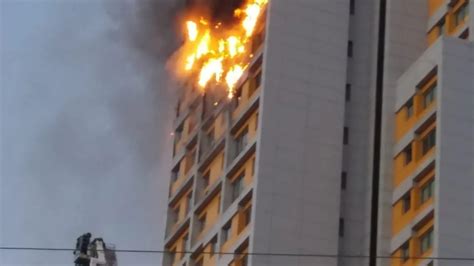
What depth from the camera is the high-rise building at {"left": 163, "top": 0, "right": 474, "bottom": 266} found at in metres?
58.4

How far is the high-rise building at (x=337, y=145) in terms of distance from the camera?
192 ft

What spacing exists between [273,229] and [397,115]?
669cm

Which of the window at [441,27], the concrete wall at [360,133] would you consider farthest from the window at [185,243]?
the window at [441,27]

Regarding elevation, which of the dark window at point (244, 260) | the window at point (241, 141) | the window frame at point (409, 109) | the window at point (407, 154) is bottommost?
the dark window at point (244, 260)

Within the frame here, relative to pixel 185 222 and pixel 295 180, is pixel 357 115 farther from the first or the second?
pixel 185 222

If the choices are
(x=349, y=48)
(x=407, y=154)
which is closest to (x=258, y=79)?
(x=349, y=48)

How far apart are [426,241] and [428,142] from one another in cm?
401

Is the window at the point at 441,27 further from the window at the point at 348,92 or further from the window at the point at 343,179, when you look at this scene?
the window at the point at 343,179

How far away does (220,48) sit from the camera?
70.7 m

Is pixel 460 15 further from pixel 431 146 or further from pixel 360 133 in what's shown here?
pixel 431 146

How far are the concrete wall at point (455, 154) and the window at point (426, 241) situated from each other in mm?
1274

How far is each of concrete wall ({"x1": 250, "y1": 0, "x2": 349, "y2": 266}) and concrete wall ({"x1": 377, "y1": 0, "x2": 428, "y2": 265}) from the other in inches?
71.6

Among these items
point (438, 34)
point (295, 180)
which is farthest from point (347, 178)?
point (438, 34)

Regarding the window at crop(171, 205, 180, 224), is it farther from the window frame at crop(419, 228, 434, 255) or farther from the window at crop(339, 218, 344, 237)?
the window frame at crop(419, 228, 434, 255)
